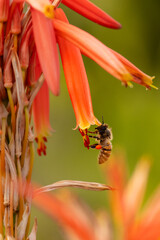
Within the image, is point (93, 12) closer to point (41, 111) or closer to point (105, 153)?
point (41, 111)

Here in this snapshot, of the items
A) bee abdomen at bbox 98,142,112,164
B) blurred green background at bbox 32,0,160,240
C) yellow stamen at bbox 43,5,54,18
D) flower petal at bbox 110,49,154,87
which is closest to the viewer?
yellow stamen at bbox 43,5,54,18

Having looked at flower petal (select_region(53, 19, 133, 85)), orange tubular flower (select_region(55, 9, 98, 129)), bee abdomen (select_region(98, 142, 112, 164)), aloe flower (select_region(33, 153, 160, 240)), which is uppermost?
flower petal (select_region(53, 19, 133, 85))

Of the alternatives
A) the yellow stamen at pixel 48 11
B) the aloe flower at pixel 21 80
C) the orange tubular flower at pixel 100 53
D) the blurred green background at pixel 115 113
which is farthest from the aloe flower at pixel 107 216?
the blurred green background at pixel 115 113

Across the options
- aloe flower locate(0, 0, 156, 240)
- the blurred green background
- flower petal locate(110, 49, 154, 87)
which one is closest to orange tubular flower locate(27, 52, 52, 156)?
aloe flower locate(0, 0, 156, 240)

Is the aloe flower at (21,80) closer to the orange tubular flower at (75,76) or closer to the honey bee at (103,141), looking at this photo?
the orange tubular flower at (75,76)

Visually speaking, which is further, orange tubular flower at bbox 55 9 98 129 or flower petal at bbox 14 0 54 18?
orange tubular flower at bbox 55 9 98 129

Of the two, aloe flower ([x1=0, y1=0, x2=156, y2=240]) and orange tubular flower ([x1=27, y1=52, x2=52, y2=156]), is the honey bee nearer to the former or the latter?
orange tubular flower ([x1=27, y1=52, x2=52, y2=156])

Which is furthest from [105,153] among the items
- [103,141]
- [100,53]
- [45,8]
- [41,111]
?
[45,8]
